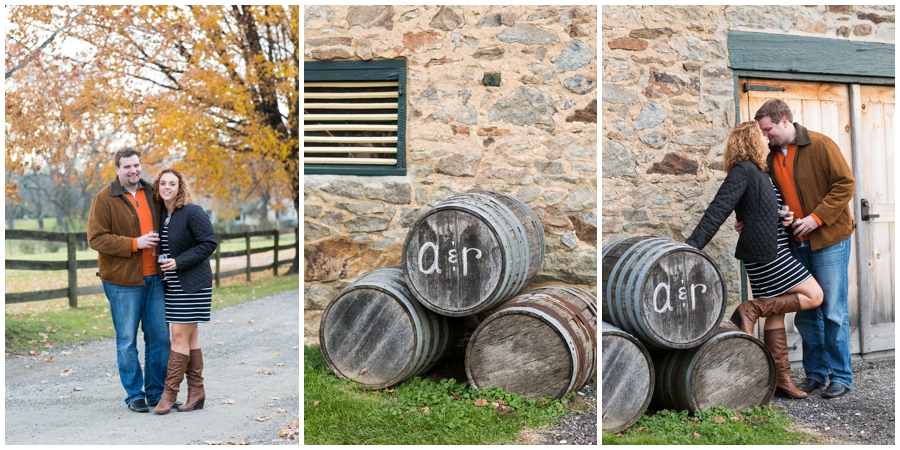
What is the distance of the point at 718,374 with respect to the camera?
3.31 meters

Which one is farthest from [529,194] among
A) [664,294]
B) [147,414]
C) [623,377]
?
[147,414]

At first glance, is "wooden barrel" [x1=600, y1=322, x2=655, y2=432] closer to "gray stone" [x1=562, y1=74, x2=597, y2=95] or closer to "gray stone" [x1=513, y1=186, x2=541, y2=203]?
"gray stone" [x1=513, y1=186, x2=541, y2=203]

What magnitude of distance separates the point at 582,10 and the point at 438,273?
1.83m

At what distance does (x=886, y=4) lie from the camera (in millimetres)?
4230

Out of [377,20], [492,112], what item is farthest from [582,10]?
[377,20]

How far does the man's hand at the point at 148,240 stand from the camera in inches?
138

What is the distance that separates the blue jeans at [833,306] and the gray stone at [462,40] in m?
2.16

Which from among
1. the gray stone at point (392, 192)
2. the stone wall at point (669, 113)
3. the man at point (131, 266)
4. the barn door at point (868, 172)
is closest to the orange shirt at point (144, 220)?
the man at point (131, 266)

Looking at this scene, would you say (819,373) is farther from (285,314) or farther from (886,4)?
(285,314)

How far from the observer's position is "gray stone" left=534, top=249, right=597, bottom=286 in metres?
4.15

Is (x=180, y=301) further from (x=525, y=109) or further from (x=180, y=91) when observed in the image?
(x=180, y=91)

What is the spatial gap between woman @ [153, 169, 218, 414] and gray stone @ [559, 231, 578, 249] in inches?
79.8

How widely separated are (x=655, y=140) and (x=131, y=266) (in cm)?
291

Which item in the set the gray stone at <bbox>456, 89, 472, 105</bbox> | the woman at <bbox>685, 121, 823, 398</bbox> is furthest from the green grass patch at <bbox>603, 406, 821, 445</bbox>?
the gray stone at <bbox>456, 89, 472, 105</bbox>
